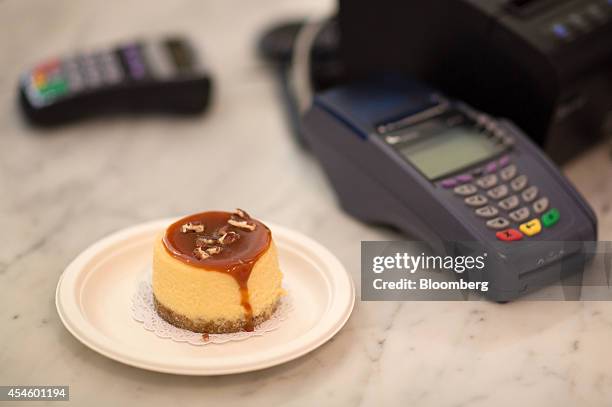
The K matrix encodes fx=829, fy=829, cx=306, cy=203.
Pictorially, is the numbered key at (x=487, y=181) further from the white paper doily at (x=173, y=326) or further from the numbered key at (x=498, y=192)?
the white paper doily at (x=173, y=326)

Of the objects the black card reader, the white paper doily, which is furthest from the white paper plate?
the black card reader

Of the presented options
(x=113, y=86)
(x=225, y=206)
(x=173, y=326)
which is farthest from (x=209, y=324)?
(x=113, y=86)

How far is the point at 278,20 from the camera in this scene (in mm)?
1090

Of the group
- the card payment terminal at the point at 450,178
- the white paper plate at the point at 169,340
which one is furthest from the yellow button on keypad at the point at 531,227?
the white paper plate at the point at 169,340

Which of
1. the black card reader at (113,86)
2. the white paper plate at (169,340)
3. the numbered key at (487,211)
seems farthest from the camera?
the black card reader at (113,86)

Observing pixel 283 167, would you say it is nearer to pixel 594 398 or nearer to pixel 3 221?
pixel 3 221

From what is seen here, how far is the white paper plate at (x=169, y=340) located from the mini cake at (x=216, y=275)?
17 mm

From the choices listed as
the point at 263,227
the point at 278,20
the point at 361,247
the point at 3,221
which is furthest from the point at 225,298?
the point at 278,20

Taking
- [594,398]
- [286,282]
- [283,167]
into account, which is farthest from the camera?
[283,167]

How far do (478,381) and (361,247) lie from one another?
18cm

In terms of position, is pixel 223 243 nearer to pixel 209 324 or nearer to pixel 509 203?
pixel 209 324

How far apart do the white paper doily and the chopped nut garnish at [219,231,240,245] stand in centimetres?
6

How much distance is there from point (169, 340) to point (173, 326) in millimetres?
14

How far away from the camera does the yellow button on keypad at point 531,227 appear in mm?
605
